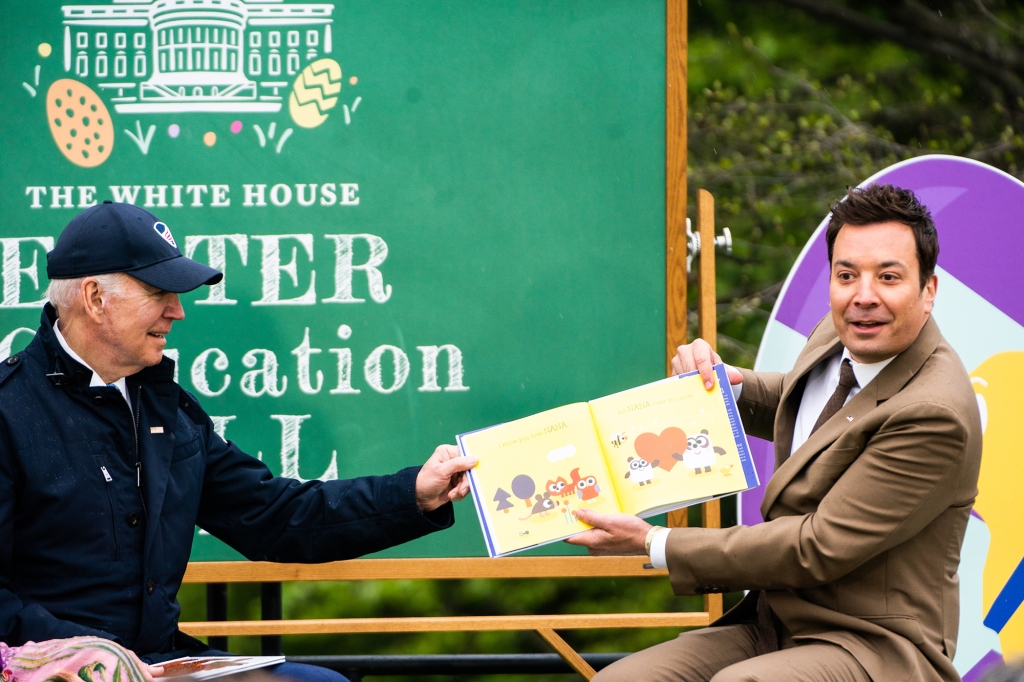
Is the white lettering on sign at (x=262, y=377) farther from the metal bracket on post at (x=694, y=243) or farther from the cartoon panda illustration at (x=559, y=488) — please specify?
the metal bracket on post at (x=694, y=243)

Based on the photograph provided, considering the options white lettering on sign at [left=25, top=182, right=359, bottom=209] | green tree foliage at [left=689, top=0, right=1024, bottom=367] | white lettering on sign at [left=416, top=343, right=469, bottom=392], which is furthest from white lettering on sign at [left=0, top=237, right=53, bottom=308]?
green tree foliage at [left=689, top=0, right=1024, bottom=367]

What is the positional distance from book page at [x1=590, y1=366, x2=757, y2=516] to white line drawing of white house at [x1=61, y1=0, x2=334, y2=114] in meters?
1.52

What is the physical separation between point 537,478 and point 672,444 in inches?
14.0

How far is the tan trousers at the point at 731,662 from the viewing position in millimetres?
2404

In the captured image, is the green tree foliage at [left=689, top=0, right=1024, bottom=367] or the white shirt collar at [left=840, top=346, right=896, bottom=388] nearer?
the white shirt collar at [left=840, top=346, right=896, bottom=388]

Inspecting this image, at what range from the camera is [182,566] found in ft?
8.86

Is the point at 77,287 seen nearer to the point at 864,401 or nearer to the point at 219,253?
the point at 219,253

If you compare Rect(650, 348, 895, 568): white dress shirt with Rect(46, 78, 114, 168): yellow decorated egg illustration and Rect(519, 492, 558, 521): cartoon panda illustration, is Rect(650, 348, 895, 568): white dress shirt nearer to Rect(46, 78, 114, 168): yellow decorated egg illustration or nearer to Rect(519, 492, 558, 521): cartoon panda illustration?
Rect(519, 492, 558, 521): cartoon panda illustration

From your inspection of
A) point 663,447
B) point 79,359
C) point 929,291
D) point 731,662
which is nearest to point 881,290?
point 929,291

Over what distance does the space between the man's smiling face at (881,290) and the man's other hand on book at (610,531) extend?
684 mm

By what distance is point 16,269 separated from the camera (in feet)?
11.0

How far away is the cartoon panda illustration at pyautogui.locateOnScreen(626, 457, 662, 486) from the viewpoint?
2.73 meters

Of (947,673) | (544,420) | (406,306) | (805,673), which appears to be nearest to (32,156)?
(406,306)

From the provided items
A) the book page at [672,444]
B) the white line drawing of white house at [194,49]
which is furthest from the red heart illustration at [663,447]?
the white line drawing of white house at [194,49]
